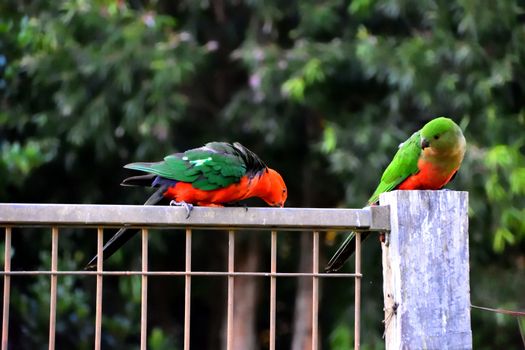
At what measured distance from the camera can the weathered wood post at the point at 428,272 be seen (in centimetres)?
249

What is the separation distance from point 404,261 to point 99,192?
18.5 feet


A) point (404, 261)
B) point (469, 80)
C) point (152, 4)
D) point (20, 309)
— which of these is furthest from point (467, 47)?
point (404, 261)

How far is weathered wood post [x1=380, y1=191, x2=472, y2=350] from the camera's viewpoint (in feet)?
8.17

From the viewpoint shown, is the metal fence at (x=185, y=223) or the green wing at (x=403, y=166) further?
the green wing at (x=403, y=166)

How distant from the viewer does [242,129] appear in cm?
780

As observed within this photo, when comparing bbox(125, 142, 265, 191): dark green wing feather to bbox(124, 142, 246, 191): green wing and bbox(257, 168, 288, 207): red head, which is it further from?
bbox(257, 168, 288, 207): red head

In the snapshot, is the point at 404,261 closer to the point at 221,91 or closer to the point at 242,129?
the point at 242,129

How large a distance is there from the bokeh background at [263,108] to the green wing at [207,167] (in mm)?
3170

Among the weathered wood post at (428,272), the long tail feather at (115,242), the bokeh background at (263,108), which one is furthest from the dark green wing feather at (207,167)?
the bokeh background at (263,108)

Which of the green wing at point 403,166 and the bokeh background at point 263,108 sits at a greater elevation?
the bokeh background at point 263,108

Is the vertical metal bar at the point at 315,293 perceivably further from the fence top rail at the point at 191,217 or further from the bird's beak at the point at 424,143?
the bird's beak at the point at 424,143

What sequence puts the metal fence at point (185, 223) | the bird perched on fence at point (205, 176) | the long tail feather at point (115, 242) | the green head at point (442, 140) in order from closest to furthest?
1. the metal fence at point (185, 223)
2. the long tail feather at point (115, 242)
3. the bird perched on fence at point (205, 176)
4. the green head at point (442, 140)

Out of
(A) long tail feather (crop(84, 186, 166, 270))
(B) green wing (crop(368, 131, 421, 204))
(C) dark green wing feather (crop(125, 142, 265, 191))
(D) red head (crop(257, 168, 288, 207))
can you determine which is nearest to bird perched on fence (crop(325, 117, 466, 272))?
(B) green wing (crop(368, 131, 421, 204))

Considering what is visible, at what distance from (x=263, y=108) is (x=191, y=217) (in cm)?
496
